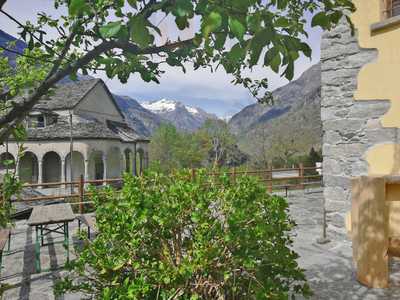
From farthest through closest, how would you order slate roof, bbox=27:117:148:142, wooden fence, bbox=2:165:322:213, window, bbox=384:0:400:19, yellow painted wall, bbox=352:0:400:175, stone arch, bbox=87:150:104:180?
stone arch, bbox=87:150:104:180
slate roof, bbox=27:117:148:142
window, bbox=384:0:400:19
yellow painted wall, bbox=352:0:400:175
wooden fence, bbox=2:165:322:213

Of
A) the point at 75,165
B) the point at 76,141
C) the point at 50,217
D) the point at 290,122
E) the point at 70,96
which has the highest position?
the point at 290,122

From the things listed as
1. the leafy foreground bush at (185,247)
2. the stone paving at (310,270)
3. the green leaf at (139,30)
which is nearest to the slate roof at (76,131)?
the stone paving at (310,270)

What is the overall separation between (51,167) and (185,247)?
25503mm

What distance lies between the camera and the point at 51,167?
24.8m

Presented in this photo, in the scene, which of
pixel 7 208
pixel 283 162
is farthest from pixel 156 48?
pixel 283 162

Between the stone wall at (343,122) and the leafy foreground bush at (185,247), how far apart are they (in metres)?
2.94

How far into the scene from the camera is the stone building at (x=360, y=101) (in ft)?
14.0

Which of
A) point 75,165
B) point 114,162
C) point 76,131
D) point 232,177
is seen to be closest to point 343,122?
point 232,177

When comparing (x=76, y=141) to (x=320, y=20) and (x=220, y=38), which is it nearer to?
(x=220, y=38)

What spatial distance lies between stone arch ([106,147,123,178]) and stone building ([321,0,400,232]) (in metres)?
22.8

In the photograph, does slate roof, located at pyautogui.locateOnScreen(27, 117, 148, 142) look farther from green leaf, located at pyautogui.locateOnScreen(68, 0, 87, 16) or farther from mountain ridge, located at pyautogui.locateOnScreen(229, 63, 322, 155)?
green leaf, located at pyautogui.locateOnScreen(68, 0, 87, 16)

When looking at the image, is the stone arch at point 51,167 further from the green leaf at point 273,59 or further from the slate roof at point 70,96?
the green leaf at point 273,59

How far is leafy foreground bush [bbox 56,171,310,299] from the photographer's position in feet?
6.13

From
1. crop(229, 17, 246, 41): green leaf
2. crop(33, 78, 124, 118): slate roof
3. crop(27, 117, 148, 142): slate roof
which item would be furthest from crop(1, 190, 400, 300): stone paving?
crop(33, 78, 124, 118): slate roof
